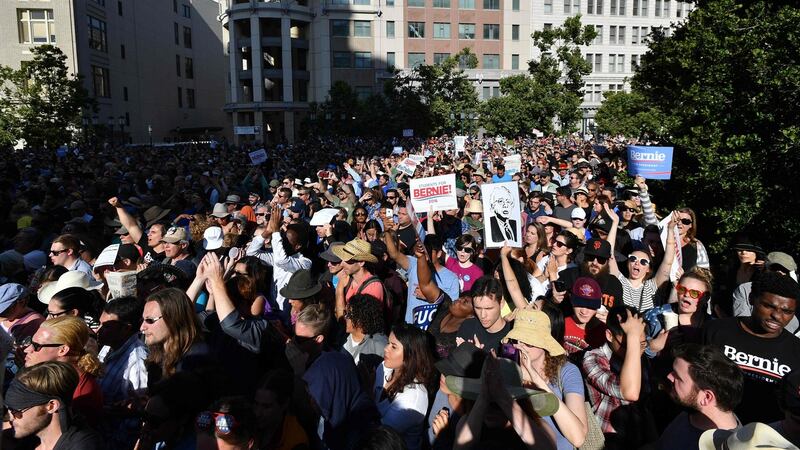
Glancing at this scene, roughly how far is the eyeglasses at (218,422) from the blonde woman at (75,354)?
3.63 feet

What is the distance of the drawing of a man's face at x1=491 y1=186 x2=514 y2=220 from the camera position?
6715 mm

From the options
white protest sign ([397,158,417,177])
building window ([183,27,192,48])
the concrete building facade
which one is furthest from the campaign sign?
building window ([183,27,192,48])

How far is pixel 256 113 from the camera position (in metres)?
68.3

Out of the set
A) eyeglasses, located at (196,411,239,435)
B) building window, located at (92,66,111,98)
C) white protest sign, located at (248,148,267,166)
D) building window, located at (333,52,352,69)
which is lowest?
eyeglasses, located at (196,411,239,435)

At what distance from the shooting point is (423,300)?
577cm

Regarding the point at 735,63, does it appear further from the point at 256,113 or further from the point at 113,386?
the point at 256,113

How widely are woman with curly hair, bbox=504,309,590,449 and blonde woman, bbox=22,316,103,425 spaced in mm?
2522

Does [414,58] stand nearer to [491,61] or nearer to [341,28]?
[341,28]

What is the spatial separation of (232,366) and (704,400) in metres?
3.06

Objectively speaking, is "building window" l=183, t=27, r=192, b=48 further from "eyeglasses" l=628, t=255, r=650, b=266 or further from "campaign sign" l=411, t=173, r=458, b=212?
"eyeglasses" l=628, t=255, r=650, b=266

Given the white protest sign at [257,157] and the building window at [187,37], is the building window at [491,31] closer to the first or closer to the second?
the building window at [187,37]

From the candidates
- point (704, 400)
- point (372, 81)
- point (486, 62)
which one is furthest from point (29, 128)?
point (486, 62)

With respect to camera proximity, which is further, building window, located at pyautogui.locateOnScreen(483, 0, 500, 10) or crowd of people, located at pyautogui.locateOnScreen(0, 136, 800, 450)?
building window, located at pyautogui.locateOnScreen(483, 0, 500, 10)

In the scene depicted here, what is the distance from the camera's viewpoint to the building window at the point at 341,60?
69.1m
